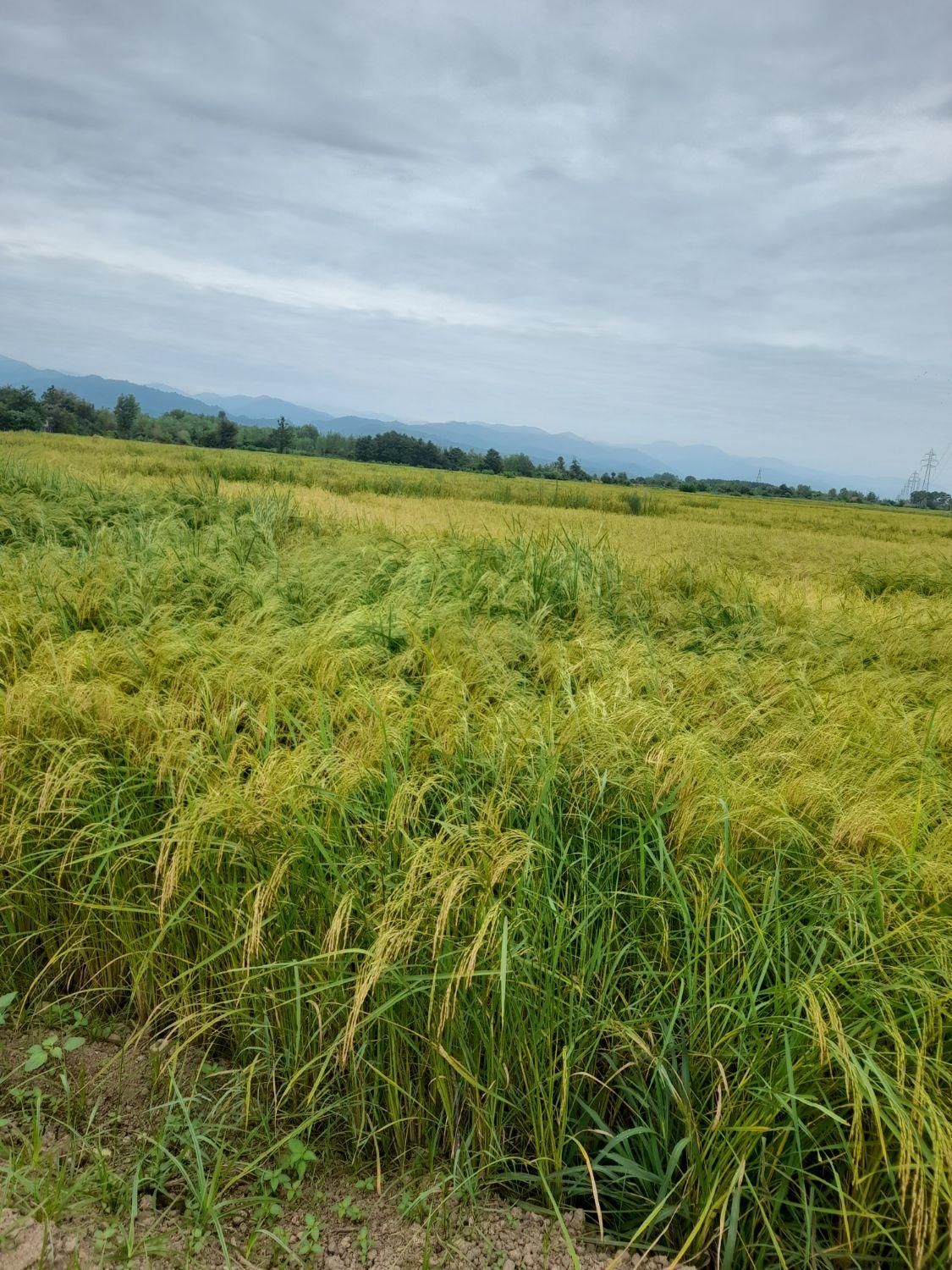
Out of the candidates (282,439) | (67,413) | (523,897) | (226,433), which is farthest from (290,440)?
(523,897)

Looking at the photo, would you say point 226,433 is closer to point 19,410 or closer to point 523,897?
point 19,410

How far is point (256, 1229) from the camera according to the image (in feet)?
5.23

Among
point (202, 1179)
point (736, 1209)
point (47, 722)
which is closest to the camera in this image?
point (736, 1209)

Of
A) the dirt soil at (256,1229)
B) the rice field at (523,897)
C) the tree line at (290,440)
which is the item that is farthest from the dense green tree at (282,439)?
the dirt soil at (256,1229)

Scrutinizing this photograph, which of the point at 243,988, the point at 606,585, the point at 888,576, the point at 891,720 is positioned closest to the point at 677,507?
the point at 888,576

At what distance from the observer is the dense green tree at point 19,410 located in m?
24.0

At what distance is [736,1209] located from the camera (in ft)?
4.79

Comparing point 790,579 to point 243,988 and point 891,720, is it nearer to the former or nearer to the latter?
point 891,720

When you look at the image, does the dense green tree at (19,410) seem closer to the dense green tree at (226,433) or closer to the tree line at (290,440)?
the tree line at (290,440)

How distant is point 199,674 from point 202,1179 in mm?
2094

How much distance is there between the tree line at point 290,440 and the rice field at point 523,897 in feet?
87.5

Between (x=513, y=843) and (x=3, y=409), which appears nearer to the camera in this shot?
(x=513, y=843)

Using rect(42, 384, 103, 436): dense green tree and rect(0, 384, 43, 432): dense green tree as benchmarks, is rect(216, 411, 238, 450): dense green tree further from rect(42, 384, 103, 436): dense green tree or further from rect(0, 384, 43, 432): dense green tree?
rect(0, 384, 43, 432): dense green tree

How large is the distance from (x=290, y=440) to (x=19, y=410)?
52.9 feet
